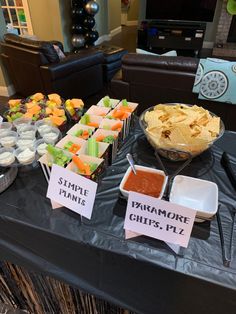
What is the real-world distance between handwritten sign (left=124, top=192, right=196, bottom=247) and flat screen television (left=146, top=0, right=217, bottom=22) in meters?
5.49

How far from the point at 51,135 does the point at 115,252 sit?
0.55m

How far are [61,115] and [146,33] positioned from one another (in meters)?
4.86

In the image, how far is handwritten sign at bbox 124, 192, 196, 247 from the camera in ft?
1.83

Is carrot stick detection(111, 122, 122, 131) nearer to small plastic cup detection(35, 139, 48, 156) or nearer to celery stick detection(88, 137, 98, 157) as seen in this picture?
celery stick detection(88, 137, 98, 157)

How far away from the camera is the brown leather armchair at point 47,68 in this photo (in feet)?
7.79

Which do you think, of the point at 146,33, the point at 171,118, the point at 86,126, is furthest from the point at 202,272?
the point at 146,33

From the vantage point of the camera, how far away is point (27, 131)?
0.96 metres

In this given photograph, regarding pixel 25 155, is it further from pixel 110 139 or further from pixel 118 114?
pixel 118 114

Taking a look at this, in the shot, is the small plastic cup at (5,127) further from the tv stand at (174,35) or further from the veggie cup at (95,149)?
the tv stand at (174,35)

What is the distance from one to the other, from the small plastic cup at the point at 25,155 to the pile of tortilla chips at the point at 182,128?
0.44 meters

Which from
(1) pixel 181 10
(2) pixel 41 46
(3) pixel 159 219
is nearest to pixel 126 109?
(3) pixel 159 219

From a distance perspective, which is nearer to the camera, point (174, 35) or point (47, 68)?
point (47, 68)

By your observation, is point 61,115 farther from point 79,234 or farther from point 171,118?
point 79,234

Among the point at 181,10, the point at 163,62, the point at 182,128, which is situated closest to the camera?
the point at 182,128
